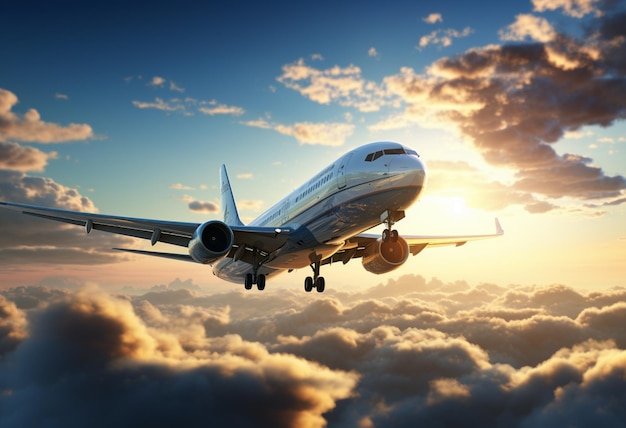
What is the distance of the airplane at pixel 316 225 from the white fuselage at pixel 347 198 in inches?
1.7

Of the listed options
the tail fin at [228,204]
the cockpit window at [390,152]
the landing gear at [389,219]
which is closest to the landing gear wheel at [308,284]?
the landing gear at [389,219]

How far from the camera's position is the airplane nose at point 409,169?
2072cm

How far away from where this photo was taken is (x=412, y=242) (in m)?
37.4

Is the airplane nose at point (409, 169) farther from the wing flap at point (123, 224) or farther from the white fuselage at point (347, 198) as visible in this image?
the wing flap at point (123, 224)

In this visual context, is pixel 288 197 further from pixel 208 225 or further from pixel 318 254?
pixel 208 225

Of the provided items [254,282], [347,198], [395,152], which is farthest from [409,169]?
[254,282]

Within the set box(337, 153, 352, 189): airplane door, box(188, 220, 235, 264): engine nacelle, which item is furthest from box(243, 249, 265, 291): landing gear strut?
box(337, 153, 352, 189): airplane door

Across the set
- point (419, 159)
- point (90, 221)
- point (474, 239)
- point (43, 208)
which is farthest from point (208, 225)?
point (474, 239)

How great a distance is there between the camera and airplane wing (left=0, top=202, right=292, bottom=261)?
27281 millimetres

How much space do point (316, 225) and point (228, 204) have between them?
27.4 metres

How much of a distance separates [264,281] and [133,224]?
907cm

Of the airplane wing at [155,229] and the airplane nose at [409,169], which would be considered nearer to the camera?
the airplane nose at [409,169]

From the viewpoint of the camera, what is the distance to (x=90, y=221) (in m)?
28.4

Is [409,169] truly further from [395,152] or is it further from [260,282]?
[260,282]
